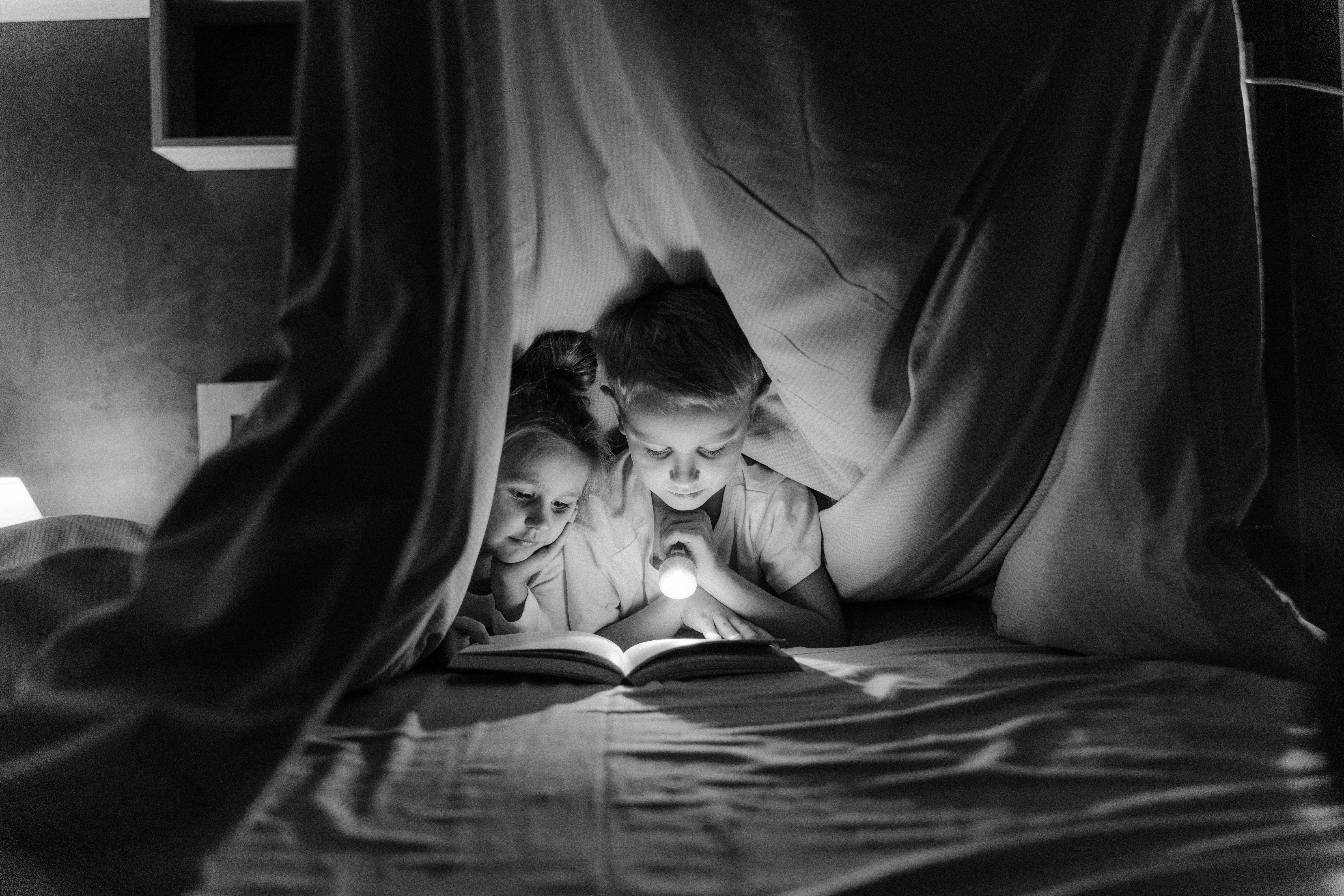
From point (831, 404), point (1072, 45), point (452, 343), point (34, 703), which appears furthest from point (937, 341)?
point (34, 703)

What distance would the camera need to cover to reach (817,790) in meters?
0.79

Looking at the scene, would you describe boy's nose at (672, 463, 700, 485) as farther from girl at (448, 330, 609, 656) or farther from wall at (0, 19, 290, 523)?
wall at (0, 19, 290, 523)

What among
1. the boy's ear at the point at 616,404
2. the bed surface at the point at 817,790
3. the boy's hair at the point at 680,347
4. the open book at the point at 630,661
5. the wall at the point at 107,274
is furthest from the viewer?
the wall at the point at 107,274

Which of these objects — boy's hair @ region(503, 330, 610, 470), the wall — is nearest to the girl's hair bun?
boy's hair @ region(503, 330, 610, 470)

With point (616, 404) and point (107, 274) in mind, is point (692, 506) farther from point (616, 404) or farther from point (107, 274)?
point (107, 274)

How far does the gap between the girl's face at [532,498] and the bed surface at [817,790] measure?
0.27 metres

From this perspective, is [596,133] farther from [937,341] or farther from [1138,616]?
[1138,616]

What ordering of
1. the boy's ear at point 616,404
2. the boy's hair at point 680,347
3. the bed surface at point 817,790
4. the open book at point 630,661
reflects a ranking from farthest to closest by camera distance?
the boy's ear at point 616,404 < the boy's hair at point 680,347 < the open book at point 630,661 < the bed surface at point 817,790

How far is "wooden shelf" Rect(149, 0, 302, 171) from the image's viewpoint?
75.7 inches

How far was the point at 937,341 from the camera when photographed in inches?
43.4

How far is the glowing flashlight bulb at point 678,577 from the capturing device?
4.23 feet

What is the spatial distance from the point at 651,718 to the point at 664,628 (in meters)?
0.43

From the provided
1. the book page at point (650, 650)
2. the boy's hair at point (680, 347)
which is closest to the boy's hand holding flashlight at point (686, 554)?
the book page at point (650, 650)

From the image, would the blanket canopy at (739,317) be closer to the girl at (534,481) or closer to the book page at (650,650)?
the girl at (534,481)
